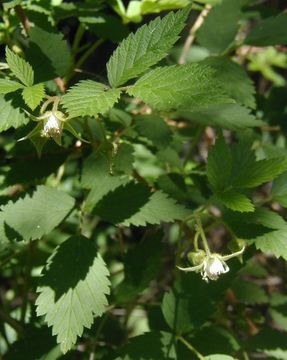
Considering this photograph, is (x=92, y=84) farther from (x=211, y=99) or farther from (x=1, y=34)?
(x=1, y=34)

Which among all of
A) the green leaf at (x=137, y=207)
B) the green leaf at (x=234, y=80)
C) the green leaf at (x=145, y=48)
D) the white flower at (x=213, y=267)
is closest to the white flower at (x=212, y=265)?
the white flower at (x=213, y=267)

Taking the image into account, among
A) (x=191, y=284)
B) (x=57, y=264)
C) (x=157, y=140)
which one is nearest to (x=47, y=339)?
(x=57, y=264)

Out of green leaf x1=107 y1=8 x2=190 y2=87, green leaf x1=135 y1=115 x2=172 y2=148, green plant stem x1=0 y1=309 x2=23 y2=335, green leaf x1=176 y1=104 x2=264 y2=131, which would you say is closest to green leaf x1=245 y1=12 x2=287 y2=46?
green leaf x1=176 y1=104 x2=264 y2=131

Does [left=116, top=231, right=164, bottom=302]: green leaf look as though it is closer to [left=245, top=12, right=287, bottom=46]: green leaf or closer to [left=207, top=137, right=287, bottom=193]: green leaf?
[left=207, top=137, right=287, bottom=193]: green leaf

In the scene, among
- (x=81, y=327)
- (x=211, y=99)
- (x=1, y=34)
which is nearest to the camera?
(x=211, y=99)

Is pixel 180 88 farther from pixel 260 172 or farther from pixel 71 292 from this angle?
pixel 71 292

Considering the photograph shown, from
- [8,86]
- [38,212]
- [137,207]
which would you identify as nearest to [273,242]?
[137,207]
